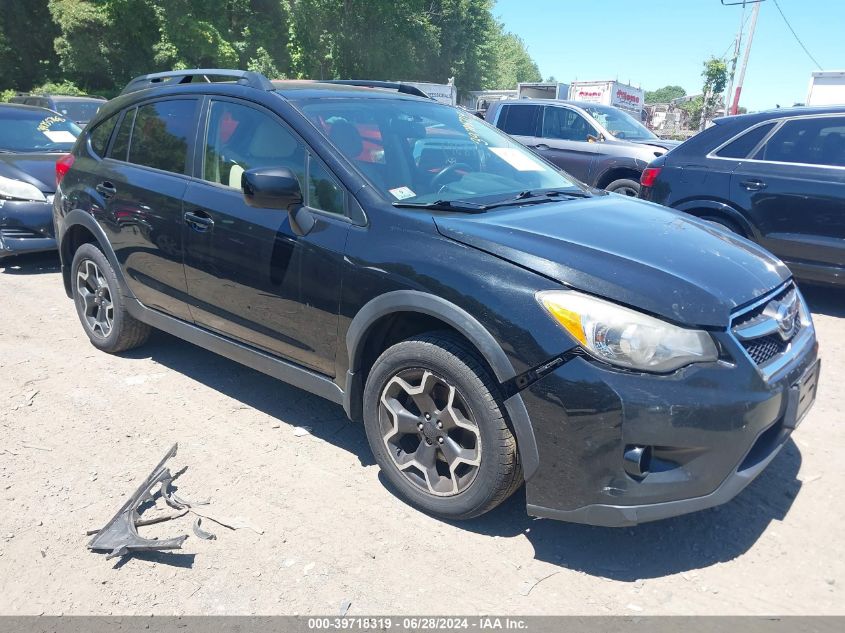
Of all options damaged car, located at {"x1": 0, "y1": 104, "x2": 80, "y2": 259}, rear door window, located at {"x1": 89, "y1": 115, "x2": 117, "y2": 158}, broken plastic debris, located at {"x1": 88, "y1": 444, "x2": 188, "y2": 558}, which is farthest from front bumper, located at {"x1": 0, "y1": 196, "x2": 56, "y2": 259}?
broken plastic debris, located at {"x1": 88, "y1": 444, "x2": 188, "y2": 558}

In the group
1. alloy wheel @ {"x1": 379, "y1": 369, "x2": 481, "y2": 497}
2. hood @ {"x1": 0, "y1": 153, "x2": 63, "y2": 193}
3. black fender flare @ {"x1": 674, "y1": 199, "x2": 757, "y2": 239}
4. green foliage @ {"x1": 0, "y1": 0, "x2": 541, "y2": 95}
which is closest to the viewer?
alloy wheel @ {"x1": 379, "y1": 369, "x2": 481, "y2": 497}

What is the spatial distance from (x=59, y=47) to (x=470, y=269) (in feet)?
98.7

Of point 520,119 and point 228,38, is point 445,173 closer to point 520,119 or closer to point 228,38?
point 520,119

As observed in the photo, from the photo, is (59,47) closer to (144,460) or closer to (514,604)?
(144,460)

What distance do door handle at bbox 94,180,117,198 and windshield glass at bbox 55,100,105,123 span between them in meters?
10.1

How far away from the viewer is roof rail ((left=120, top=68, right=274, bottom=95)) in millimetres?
3719

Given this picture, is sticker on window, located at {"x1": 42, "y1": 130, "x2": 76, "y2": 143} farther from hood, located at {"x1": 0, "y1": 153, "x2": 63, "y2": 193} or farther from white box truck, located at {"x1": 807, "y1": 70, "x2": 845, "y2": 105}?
white box truck, located at {"x1": 807, "y1": 70, "x2": 845, "y2": 105}

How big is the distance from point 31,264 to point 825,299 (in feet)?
27.5

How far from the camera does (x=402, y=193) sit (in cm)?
321

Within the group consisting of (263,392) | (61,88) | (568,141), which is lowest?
(263,392)

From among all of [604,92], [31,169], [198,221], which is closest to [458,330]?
[198,221]

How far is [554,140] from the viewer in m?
10.7

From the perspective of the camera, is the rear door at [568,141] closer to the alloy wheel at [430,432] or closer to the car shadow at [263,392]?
the car shadow at [263,392]
